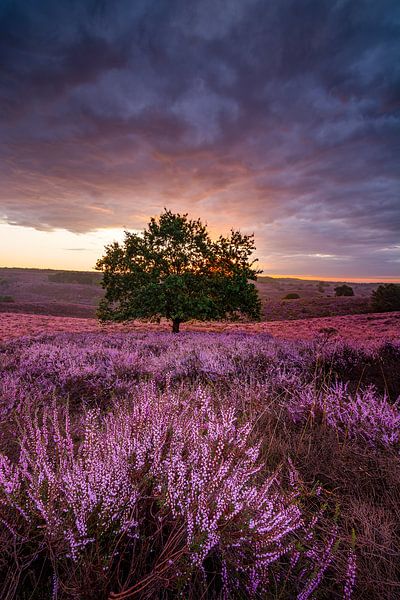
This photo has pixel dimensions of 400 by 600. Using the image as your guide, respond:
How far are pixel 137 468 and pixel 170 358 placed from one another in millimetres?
5405

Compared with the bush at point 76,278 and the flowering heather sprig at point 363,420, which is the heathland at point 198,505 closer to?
the flowering heather sprig at point 363,420

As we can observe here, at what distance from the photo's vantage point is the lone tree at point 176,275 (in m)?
14.1

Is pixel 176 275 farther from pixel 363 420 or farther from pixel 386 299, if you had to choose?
pixel 386 299

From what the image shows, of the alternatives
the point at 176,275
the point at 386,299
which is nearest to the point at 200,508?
the point at 176,275

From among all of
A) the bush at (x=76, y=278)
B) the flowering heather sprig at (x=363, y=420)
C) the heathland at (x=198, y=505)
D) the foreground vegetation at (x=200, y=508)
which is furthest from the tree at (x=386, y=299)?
the bush at (x=76, y=278)

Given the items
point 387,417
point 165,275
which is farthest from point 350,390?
point 165,275

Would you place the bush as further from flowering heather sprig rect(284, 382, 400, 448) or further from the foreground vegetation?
the foreground vegetation

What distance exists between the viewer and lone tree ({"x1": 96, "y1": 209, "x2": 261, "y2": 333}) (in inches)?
555

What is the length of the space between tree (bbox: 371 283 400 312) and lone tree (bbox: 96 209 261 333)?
59.9 feet

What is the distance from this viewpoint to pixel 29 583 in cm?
163

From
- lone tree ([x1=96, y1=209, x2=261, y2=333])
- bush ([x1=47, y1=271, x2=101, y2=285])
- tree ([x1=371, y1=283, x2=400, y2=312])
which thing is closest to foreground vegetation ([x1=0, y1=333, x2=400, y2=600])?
lone tree ([x1=96, y1=209, x2=261, y2=333])

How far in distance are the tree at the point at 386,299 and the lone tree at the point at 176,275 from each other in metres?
18.3

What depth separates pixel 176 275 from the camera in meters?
14.1

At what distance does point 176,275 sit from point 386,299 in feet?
77.2
